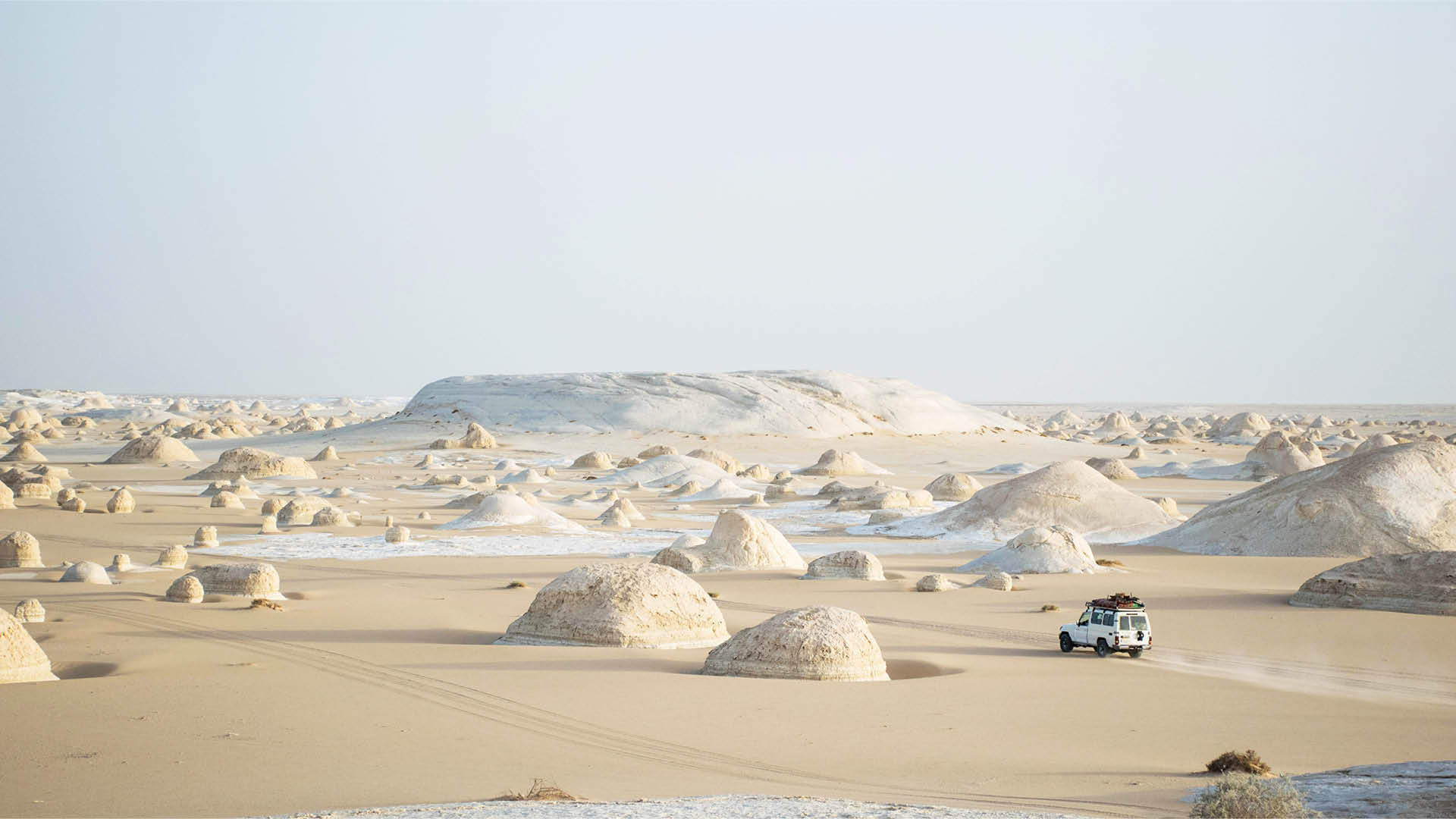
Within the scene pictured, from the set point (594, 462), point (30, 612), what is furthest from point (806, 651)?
point (594, 462)

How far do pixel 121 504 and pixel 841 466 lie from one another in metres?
22.8

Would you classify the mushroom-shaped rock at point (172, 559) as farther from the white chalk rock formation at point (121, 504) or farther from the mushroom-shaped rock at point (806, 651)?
the mushroom-shaped rock at point (806, 651)

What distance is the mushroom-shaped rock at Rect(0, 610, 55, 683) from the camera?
33.8ft

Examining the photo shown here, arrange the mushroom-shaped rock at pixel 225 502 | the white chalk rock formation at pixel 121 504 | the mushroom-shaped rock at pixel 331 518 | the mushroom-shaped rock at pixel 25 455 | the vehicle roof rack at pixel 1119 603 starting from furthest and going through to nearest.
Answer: the mushroom-shaped rock at pixel 25 455
the mushroom-shaped rock at pixel 225 502
the white chalk rock formation at pixel 121 504
the mushroom-shaped rock at pixel 331 518
the vehicle roof rack at pixel 1119 603

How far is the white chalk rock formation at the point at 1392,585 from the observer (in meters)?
15.4

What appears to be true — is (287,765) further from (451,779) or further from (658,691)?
(658,691)

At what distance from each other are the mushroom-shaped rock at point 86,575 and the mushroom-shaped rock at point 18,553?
190cm

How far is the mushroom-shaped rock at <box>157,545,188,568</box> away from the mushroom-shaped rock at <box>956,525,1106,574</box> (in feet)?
39.6

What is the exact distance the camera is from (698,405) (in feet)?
185

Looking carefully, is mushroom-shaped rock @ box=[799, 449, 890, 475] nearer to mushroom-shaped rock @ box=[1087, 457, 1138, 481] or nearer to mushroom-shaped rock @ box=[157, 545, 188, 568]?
mushroom-shaped rock @ box=[1087, 457, 1138, 481]

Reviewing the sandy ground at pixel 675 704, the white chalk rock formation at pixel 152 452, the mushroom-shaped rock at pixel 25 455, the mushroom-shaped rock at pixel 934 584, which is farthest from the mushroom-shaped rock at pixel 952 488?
the mushroom-shaped rock at pixel 25 455

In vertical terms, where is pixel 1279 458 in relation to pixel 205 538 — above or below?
above

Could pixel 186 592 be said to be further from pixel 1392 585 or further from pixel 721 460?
pixel 721 460

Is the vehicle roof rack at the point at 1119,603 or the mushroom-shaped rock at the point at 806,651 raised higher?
the vehicle roof rack at the point at 1119,603
